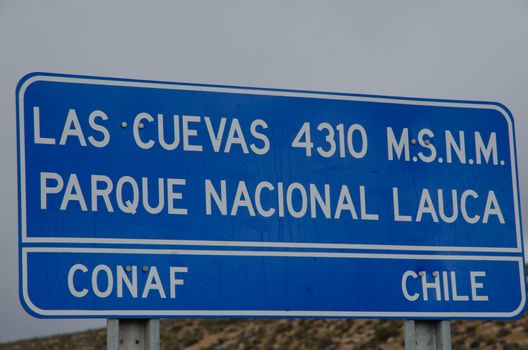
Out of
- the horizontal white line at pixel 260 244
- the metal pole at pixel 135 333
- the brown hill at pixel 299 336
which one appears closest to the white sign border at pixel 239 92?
the horizontal white line at pixel 260 244

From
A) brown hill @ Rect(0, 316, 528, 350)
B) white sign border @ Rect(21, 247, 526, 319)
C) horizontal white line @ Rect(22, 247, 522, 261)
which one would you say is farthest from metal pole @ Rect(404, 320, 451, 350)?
brown hill @ Rect(0, 316, 528, 350)

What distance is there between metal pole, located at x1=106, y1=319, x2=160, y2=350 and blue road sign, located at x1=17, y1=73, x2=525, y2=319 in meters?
0.07

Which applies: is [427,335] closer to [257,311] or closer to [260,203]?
[257,311]

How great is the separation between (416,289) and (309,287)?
0.66m

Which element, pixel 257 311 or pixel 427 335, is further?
pixel 427 335

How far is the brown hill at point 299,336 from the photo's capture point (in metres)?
32.9

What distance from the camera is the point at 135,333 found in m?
5.86

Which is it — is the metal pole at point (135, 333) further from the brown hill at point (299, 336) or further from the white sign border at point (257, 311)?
the brown hill at point (299, 336)

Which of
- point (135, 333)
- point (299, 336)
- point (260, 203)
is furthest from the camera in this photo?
point (299, 336)

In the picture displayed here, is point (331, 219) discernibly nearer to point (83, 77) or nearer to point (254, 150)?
point (254, 150)

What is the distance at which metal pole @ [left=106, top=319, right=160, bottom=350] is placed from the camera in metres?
5.74

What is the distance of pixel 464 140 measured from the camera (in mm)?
6762

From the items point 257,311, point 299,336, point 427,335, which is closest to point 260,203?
point 257,311

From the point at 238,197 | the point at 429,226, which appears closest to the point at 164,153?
the point at 238,197
